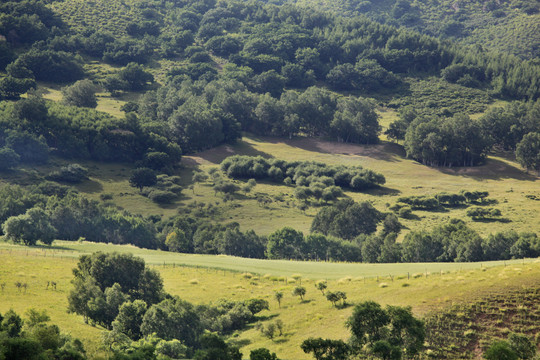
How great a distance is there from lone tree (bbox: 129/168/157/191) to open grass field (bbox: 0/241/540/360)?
65.9 metres

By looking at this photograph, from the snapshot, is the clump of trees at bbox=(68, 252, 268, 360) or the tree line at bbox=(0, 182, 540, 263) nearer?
the clump of trees at bbox=(68, 252, 268, 360)

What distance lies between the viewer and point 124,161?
193375 mm

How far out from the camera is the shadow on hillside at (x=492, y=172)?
186 meters

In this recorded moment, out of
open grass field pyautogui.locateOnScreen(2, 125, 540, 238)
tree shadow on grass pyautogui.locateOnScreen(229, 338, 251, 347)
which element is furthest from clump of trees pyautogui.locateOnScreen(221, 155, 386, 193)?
tree shadow on grass pyautogui.locateOnScreen(229, 338, 251, 347)

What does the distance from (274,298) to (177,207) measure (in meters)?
82.7

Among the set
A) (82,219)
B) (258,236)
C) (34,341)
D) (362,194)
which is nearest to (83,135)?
(82,219)

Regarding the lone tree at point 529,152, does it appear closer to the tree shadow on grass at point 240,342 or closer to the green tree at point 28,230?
the green tree at point 28,230

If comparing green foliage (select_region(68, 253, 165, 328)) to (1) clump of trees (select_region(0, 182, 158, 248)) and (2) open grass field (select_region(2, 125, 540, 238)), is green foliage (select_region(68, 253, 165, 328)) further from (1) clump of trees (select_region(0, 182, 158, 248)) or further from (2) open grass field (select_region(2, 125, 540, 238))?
(2) open grass field (select_region(2, 125, 540, 238))

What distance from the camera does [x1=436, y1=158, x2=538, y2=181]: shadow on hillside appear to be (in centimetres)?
18588

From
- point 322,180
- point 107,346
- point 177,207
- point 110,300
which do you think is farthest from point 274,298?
point 322,180

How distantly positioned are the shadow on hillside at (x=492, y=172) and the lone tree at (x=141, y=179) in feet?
295

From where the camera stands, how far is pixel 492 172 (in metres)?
191

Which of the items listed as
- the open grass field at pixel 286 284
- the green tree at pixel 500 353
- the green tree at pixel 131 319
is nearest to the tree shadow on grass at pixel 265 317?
the open grass field at pixel 286 284

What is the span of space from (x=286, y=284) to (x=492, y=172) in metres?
121
